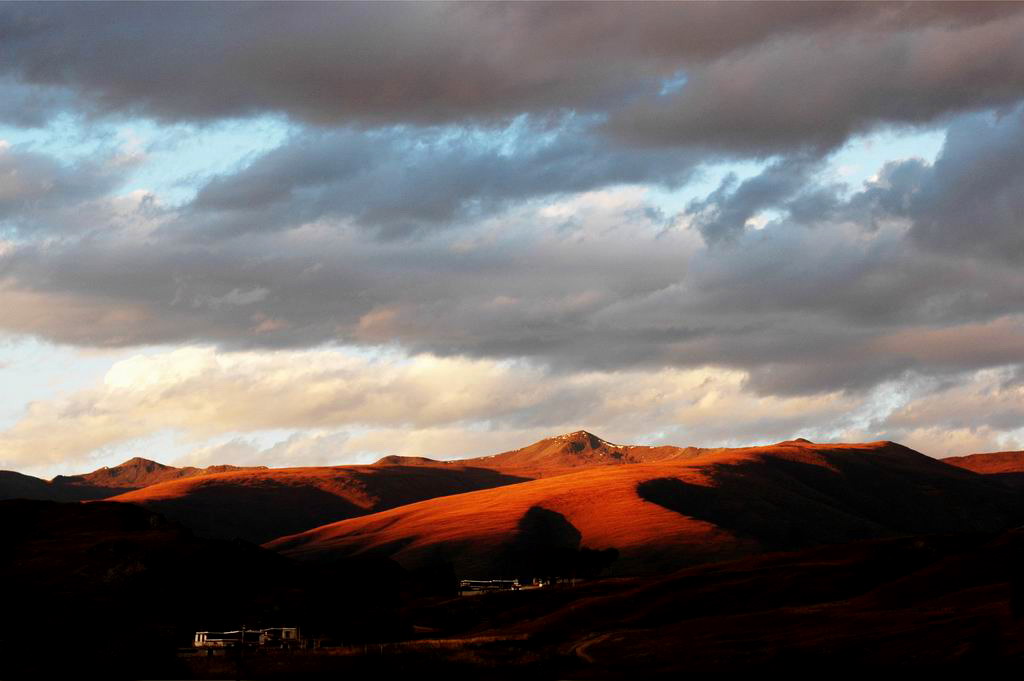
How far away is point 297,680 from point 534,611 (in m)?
67.2

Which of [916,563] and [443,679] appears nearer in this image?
[443,679]

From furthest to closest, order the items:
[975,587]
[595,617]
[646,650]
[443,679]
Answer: [595,617] → [975,587] → [646,650] → [443,679]

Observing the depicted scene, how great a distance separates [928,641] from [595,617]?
204 ft

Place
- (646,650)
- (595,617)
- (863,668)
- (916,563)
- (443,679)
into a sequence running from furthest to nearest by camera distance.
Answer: (916,563) → (595,617) → (646,650) → (443,679) → (863,668)

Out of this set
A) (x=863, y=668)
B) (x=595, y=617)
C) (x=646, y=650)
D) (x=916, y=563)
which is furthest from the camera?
(x=916, y=563)

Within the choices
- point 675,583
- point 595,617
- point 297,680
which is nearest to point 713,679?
point 297,680

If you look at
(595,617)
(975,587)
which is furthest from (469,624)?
(975,587)

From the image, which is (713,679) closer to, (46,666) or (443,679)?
(443,679)

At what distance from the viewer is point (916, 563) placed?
198500 mm

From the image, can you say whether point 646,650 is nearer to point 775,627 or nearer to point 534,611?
point 775,627

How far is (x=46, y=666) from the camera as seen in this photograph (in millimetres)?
148125

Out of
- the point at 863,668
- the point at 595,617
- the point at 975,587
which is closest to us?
the point at 863,668

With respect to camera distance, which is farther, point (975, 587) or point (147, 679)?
point (975, 587)

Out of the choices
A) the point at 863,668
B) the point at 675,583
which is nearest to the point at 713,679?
the point at 863,668
